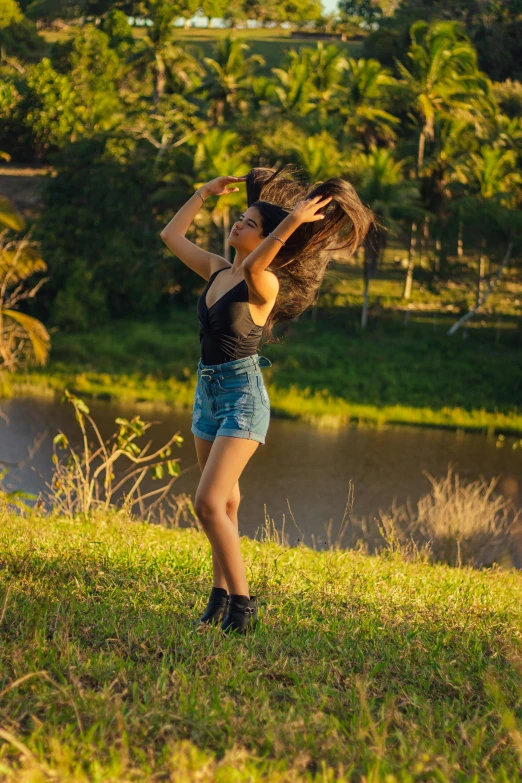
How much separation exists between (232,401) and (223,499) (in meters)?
0.41

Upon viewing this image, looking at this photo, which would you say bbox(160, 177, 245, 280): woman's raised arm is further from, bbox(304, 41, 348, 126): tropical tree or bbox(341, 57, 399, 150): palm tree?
bbox(304, 41, 348, 126): tropical tree

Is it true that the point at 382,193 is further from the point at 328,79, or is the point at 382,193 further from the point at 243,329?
the point at 243,329

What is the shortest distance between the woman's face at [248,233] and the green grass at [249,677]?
1.60 metres

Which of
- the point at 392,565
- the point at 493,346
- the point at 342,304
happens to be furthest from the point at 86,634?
the point at 342,304

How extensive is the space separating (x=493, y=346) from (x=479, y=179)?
6.98 meters

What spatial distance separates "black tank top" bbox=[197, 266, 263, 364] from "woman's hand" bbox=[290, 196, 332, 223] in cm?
43

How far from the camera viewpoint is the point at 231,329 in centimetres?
412

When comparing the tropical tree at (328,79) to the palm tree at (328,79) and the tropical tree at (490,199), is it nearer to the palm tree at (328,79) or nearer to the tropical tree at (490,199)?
the palm tree at (328,79)

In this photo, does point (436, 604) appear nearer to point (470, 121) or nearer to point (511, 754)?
point (511, 754)

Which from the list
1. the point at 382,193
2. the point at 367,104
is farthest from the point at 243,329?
the point at 367,104

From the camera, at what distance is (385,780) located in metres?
2.71

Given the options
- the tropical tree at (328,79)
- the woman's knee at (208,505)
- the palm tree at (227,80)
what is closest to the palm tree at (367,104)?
the tropical tree at (328,79)

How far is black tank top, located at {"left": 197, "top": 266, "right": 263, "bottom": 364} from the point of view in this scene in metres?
4.12

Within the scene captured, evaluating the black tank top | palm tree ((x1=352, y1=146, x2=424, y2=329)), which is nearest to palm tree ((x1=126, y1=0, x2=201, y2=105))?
palm tree ((x1=352, y1=146, x2=424, y2=329))
